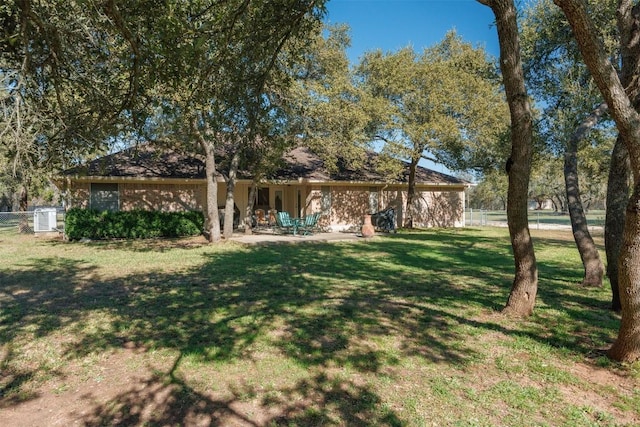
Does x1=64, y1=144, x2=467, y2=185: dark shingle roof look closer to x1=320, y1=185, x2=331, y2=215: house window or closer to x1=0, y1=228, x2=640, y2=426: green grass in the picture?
x1=320, y1=185, x2=331, y2=215: house window

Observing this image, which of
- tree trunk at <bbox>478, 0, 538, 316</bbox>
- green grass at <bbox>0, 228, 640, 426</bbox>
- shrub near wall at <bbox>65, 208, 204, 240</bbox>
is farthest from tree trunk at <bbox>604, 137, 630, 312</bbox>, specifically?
shrub near wall at <bbox>65, 208, 204, 240</bbox>

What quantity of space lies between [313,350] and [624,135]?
3520 millimetres

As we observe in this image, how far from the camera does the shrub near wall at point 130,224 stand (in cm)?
1500

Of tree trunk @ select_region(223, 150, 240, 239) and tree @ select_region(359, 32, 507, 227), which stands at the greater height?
tree @ select_region(359, 32, 507, 227)

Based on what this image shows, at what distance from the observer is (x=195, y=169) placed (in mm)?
18703

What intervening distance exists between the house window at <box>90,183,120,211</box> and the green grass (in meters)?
8.28

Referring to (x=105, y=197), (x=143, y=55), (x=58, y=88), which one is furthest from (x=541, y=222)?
Result: (x=58, y=88)

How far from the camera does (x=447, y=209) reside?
24.0 metres

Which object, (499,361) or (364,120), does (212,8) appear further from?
(364,120)

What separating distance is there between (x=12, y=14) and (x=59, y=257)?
8.72 m

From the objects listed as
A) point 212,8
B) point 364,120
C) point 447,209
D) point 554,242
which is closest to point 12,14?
point 212,8

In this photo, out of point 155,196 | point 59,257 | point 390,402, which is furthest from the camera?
point 155,196

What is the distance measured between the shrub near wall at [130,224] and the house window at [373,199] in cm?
902

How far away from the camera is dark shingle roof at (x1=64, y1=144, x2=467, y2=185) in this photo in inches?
667
